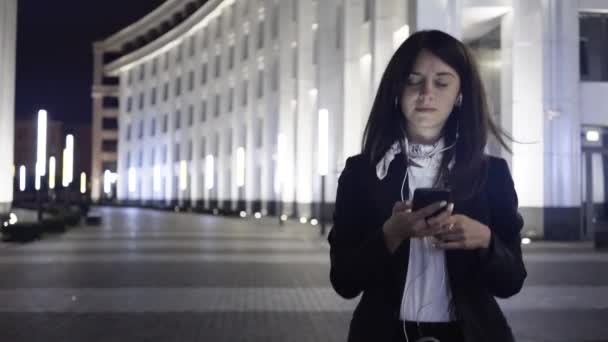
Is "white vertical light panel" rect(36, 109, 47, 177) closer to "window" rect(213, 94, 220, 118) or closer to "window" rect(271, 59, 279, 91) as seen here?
"window" rect(271, 59, 279, 91)

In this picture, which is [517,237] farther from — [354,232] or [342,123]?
[342,123]

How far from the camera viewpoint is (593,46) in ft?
84.2

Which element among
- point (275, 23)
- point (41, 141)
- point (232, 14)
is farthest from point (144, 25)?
point (41, 141)

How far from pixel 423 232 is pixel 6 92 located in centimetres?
3898

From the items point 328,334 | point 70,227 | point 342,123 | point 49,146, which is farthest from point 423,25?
point 49,146

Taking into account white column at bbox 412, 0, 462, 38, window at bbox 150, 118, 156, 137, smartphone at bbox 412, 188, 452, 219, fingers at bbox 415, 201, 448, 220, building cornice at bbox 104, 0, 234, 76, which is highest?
building cornice at bbox 104, 0, 234, 76

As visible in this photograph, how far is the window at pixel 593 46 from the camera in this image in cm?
2553

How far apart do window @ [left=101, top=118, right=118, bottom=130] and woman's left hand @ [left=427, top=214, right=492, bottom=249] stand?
111617 millimetres

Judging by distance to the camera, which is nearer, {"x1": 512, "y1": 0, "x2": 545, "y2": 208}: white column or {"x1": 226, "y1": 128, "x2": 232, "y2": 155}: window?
{"x1": 512, "y1": 0, "x2": 545, "y2": 208}: white column

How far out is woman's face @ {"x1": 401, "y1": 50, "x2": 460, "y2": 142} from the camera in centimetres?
227

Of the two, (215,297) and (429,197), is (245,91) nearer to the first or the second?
(215,297)

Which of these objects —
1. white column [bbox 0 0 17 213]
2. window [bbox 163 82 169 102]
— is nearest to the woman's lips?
white column [bbox 0 0 17 213]

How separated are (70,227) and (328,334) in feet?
91.8

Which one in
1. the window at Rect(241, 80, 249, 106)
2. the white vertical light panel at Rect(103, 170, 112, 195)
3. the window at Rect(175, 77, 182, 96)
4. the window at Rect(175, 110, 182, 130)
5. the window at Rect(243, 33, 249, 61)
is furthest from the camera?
the white vertical light panel at Rect(103, 170, 112, 195)
